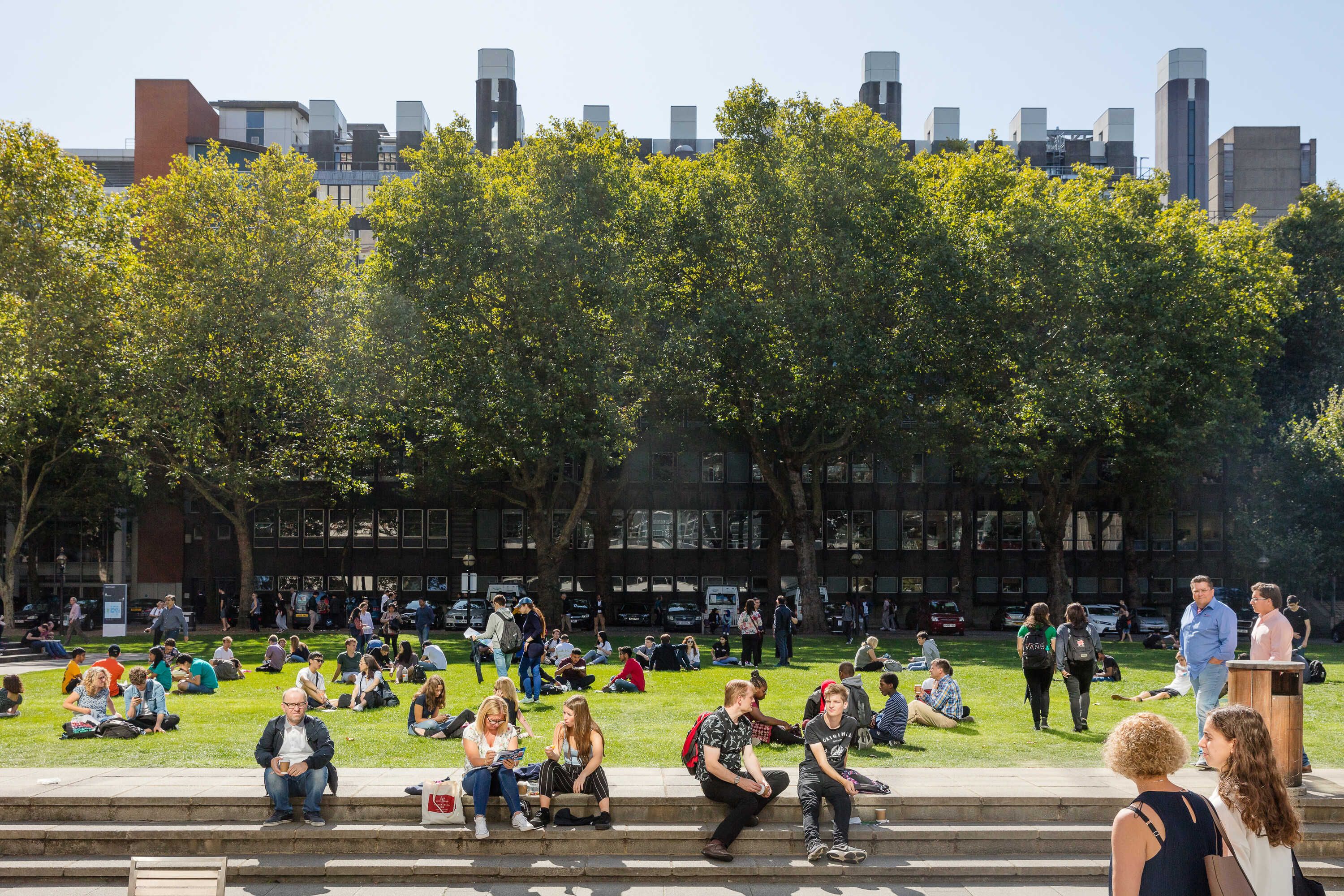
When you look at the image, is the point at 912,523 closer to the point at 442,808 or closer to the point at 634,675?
the point at 634,675

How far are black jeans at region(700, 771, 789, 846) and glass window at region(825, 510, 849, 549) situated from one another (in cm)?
4454

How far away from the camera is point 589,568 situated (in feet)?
178

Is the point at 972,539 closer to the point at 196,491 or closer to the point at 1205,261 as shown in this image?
the point at 1205,261

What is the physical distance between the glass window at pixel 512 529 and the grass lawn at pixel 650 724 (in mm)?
29125

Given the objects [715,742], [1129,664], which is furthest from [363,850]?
[1129,664]

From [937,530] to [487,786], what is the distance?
47.1 meters

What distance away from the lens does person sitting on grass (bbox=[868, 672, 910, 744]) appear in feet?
44.8

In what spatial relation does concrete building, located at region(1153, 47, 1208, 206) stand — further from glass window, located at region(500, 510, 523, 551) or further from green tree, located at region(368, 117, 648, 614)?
green tree, located at region(368, 117, 648, 614)

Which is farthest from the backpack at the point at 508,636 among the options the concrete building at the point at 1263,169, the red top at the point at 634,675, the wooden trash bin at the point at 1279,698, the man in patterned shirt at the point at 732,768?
the concrete building at the point at 1263,169

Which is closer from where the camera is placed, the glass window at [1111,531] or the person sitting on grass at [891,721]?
the person sitting on grass at [891,721]

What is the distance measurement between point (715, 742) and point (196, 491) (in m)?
40.0

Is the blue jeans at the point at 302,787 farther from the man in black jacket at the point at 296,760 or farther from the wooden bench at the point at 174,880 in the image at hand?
the wooden bench at the point at 174,880

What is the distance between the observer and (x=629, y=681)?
781 inches

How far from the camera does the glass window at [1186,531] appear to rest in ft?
178
